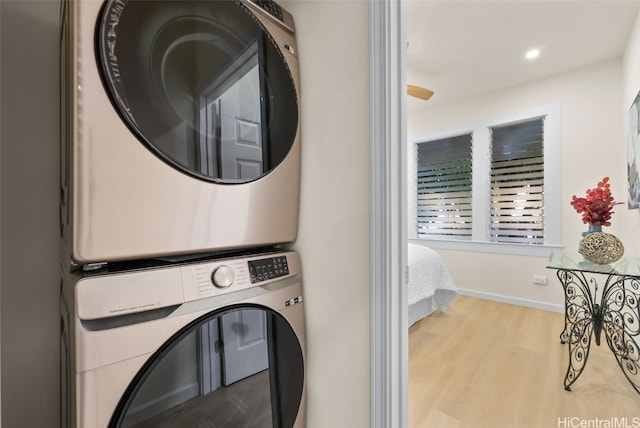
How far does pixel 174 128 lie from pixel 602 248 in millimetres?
2619

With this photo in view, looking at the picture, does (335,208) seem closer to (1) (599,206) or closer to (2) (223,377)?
(2) (223,377)

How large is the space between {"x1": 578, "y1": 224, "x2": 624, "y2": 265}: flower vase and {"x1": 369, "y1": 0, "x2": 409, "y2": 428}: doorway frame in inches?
79.4

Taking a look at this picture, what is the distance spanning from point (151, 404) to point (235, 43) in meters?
0.91

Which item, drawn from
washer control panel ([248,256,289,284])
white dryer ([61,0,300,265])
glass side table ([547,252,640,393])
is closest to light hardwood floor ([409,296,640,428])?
glass side table ([547,252,640,393])

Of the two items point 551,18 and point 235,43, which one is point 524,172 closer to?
point 551,18

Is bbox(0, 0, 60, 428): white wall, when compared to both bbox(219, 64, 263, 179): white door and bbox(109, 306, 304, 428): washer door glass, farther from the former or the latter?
bbox(219, 64, 263, 179): white door

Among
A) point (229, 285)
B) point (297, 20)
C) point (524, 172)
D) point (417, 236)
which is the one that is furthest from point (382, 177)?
point (417, 236)

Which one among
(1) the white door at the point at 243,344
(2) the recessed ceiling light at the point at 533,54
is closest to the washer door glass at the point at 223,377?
(1) the white door at the point at 243,344

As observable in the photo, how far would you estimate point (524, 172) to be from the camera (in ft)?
10.8

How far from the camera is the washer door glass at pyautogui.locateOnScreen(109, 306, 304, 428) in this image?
598 millimetres

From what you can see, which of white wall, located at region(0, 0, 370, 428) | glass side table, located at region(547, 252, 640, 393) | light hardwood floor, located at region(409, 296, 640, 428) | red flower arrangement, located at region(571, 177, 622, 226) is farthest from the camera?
red flower arrangement, located at region(571, 177, 622, 226)

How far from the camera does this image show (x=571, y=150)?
2.96 meters

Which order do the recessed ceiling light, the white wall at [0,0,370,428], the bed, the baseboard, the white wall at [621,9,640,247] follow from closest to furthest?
the white wall at [0,0,370,428], the white wall at [621,9,640,247], the bed, the recessed ceiling light, the baseboard

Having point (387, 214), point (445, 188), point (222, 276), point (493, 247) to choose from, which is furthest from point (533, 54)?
point (222, 276)
